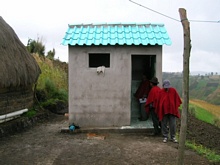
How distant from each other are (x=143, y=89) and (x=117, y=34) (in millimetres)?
2158

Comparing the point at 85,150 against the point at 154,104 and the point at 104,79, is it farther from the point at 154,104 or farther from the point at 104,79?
the point at 104,79

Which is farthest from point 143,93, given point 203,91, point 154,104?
point 203,91

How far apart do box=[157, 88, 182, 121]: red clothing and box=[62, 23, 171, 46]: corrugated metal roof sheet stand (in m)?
1.78

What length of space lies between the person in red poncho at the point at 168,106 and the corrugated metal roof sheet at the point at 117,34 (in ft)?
5.58

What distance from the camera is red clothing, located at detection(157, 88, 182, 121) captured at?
744 centimetres

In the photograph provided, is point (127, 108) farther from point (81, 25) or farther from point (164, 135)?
point (81, 25)

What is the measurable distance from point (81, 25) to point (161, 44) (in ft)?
9.46

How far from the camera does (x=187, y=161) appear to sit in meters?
5.97

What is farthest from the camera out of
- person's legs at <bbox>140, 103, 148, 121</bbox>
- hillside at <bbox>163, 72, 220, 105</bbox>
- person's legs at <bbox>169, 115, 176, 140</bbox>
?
hillside at <bbox>163, 72, 220, 105</bbox>

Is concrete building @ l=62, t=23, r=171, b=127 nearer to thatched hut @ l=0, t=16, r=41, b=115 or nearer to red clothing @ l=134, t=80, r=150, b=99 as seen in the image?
red clothing @ l=134, t=80, r=150, b=99

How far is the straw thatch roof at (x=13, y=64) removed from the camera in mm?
7895

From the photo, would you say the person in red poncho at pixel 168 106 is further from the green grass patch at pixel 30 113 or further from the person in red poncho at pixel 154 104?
the green grass patch at pixel 30 113

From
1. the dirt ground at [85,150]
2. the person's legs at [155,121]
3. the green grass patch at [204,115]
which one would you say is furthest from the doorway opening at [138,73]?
the green grass patch at [204,115]

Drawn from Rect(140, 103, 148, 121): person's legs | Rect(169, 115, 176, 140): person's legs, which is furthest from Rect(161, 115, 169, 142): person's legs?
Rect(140, 103, 148, 121): person's legs
